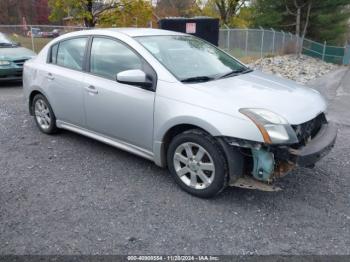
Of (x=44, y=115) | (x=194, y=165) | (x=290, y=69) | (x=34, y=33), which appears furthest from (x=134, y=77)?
(x=34, y=33)

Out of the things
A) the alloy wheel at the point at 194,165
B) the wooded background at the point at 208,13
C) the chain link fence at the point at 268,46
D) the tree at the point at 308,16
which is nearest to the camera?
the alloy wheel at the point at 194,165

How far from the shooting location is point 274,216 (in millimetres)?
3422

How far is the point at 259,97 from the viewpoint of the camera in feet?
11.7

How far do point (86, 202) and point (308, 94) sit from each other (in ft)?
8.47

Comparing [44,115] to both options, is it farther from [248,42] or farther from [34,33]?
[248,42]

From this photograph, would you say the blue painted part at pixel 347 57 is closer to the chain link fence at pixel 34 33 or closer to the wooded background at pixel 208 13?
the wooded background at pixel 208 13

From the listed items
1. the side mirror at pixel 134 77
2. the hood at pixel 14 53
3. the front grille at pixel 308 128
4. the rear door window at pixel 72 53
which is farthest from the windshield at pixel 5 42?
the front grille at pixel 308 128

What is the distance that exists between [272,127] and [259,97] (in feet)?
1.49

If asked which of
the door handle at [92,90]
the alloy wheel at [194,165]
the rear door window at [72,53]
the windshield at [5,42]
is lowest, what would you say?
the alloy wheel at [194,165]

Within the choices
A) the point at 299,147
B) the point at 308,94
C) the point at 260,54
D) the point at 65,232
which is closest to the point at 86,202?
the point at 65,232

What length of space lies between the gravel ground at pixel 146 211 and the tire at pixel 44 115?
658mm

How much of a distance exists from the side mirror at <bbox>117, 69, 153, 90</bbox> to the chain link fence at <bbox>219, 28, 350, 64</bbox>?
1523 centimetres

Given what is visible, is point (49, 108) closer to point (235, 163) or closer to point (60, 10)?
point (235, 163)

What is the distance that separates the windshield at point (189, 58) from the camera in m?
3.98
